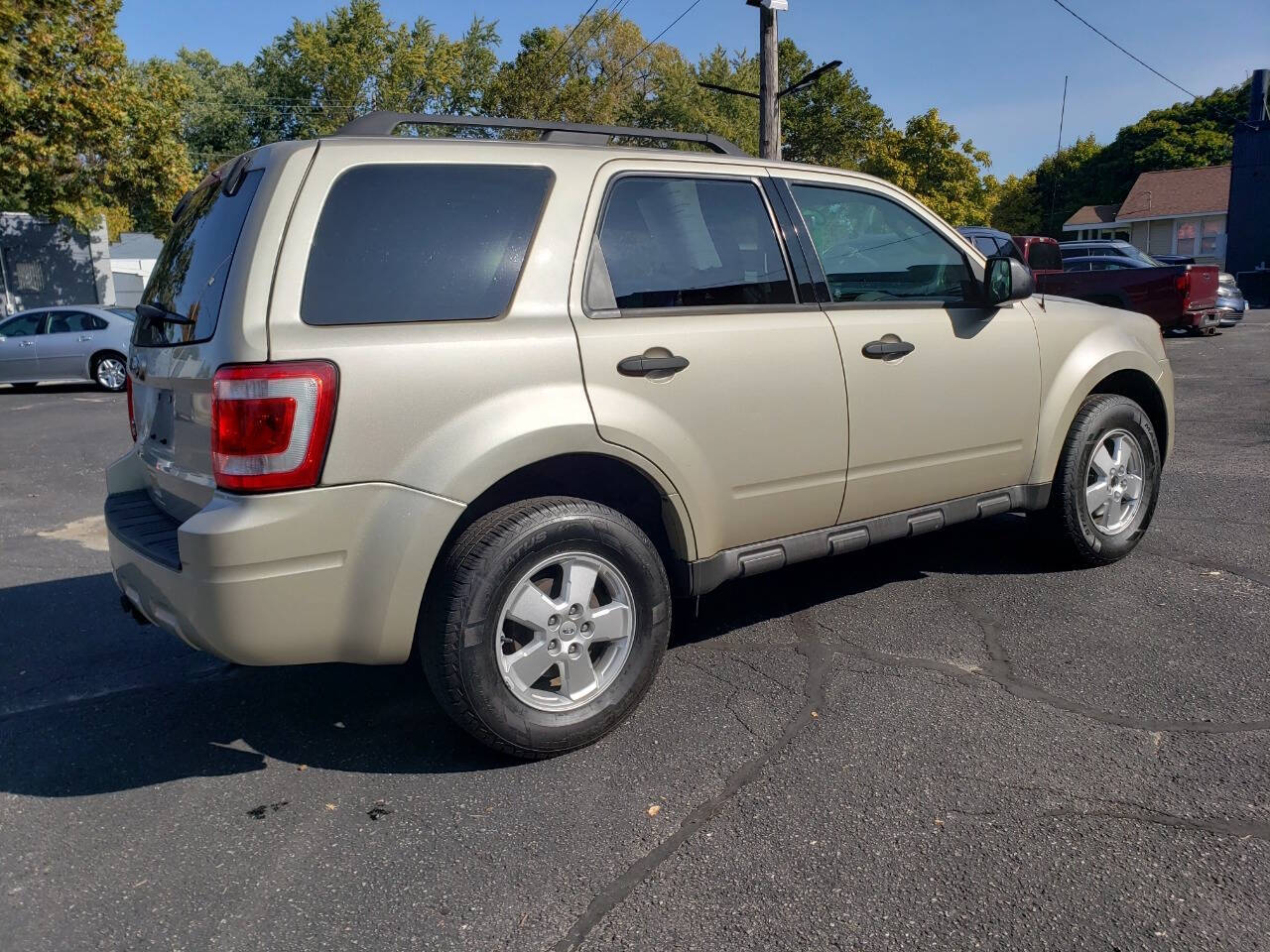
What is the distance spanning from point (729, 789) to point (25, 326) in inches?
700

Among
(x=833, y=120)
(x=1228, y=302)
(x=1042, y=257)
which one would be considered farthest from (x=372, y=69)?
(x=1042, y=257)

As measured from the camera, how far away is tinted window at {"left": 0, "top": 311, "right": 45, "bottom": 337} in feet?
56.2

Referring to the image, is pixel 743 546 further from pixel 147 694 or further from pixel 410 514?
pixel 147 694

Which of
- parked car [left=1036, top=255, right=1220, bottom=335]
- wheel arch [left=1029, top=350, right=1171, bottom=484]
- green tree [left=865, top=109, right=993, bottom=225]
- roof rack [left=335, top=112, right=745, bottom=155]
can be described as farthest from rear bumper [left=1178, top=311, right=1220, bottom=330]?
green tree [left=865, top=109, right=993, bottom=225]

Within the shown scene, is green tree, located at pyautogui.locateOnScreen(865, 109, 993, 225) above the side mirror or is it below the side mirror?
above

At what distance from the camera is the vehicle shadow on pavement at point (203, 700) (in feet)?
11.1

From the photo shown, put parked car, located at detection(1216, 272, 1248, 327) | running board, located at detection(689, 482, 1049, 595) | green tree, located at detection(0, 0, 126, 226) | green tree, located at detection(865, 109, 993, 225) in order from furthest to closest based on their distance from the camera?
green tree, located at detection(865, 109, 993, 225)
parked car, located at detection(1216, 272, 1248, 327)
green tree, located at detection(0, 0, 126, 226)
running board, located at detection(689, 482, 1049, 595)

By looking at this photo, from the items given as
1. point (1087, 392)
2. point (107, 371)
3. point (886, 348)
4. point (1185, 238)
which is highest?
point (1185, 238)

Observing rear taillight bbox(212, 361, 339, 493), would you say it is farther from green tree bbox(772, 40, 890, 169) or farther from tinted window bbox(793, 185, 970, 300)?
green tree bbox(772, 40, 890, 169)

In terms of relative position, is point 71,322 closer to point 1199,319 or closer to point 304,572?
point 304,572

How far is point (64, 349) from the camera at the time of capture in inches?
669

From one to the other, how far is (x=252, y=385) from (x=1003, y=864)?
2327 mm

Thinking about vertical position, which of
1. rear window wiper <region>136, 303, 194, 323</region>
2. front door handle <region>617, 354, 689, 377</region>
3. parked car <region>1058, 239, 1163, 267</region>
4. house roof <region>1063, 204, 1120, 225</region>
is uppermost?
house roof <region>1063, 204, 1120, 225</region>

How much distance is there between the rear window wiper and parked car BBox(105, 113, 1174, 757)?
0.02 m
